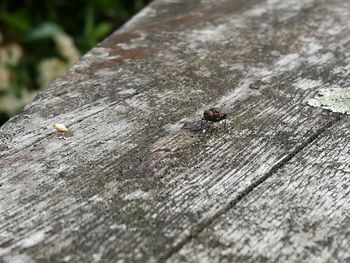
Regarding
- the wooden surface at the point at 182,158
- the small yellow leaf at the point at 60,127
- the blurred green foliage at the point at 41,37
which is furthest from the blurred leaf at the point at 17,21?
the small yellow leaf at the point at 60,127

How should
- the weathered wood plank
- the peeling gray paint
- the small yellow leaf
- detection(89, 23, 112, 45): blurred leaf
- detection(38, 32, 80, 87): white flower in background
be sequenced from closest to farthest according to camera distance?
1. the weathered wood plank
2. the small yellow leaf
3. the peeling gray paint
4. detection(38, 32, 80, 87): white flower in background
5. detection(89, 23, 112, 45): blurred leaf

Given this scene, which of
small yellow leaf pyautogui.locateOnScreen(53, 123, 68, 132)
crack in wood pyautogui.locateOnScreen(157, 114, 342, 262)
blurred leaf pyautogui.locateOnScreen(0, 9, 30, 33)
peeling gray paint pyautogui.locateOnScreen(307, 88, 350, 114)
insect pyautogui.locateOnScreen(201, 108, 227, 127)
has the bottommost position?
blurred leaf pyautogui.locateOnScreen(0, 9, 30, 33)

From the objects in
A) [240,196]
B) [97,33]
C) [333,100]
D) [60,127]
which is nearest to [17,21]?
[97,33]

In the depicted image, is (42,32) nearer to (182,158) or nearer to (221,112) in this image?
(221,112)

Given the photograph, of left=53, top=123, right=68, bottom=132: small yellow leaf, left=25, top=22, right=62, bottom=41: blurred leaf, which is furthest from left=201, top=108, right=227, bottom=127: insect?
left=25, top=22, right=62, bottom=41: blurred leaf

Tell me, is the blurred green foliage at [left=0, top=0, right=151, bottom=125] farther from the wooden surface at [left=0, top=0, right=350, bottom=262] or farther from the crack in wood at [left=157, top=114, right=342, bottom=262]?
the crack in wood at [left=157, top=114, right=342, bottom=262]

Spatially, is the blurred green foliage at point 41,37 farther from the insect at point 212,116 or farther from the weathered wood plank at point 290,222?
the weathered wood plank at point 290,222

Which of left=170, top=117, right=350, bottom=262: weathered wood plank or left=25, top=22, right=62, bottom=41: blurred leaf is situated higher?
left=170, top=117, right=350, bottom=262: weathered wood plank
